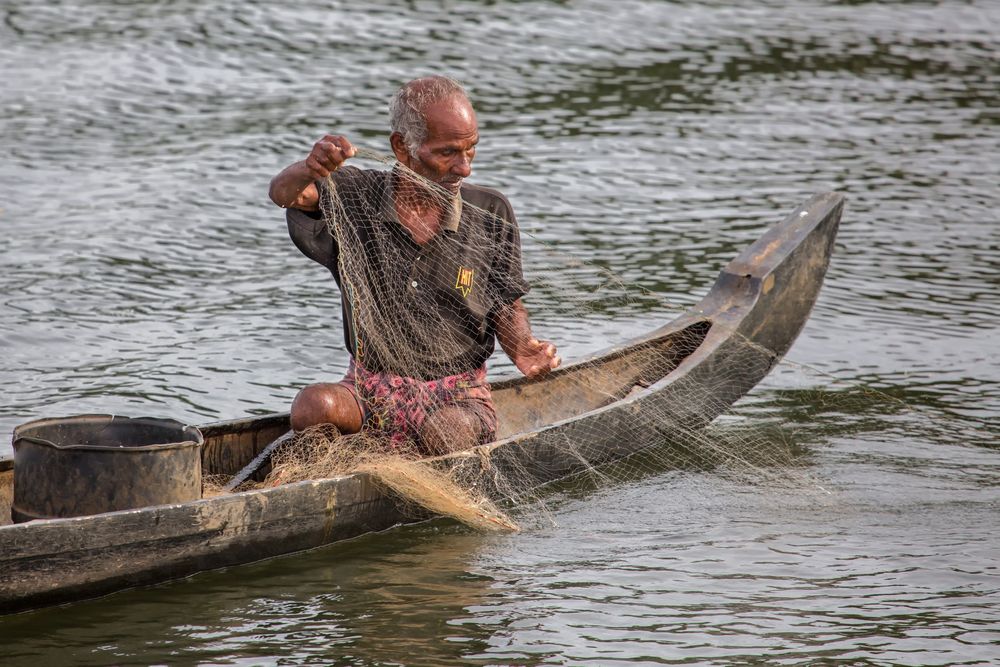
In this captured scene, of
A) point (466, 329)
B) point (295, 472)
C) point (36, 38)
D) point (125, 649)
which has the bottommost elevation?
point (125, 649)

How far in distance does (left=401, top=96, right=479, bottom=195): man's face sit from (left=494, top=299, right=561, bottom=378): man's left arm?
21.9 inches

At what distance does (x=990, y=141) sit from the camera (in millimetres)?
11844

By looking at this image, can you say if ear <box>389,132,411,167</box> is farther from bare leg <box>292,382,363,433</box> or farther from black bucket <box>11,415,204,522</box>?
black bucket <box>11,415,204,522</box>

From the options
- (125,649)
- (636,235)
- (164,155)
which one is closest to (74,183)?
(164,155)

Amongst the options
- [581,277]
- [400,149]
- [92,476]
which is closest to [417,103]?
[400,149]

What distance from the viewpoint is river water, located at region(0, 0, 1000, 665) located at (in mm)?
A: 4602

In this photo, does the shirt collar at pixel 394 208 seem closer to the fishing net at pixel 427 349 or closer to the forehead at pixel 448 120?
the fishing net at pixel 427 349

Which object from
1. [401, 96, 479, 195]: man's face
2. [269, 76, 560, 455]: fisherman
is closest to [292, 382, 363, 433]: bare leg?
[269, 76, 560, 455]: fisherman

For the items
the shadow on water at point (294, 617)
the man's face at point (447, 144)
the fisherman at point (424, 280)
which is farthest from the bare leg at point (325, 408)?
the man's face at point (447, 144)

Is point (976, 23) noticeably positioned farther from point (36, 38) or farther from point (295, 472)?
point (295, 472)

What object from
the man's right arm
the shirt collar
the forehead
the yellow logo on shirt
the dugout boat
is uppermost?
the forehead

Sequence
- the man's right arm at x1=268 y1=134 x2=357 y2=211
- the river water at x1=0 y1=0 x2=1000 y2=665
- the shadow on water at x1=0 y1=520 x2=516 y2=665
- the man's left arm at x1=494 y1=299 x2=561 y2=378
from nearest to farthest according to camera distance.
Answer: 1. the shadow on water at x1=0 y1=520 x2=516 y2=665
2. the man's right arm at x1=268 y1=134 x2=357 y2=211
3. the river water at x1=0 y1=0 x2=1000 y2=665
4. the man's left arm at x1=494 y1=299 x2=561 y2=378

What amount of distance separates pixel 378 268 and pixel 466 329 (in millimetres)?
385

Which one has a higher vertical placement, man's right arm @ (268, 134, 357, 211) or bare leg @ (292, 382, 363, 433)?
man's right arm @ (268, 134, 357, 211)
